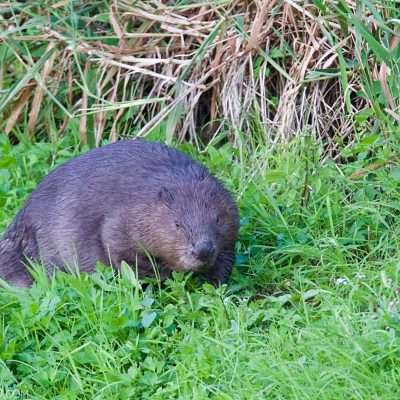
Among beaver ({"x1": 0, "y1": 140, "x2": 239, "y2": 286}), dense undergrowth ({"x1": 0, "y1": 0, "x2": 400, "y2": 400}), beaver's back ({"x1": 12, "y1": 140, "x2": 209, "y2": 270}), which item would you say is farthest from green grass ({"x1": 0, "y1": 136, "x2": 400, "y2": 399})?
beaver's back ({"x1": 12, "y1": 140, "x2": 209, "y2": 270})

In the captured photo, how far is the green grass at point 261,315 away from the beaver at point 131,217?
125mm

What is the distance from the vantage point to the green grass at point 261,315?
408 centimetres

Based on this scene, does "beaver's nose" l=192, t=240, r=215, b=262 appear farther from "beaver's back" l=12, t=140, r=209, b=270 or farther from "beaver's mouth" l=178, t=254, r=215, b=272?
"beaver's back" l=12, t=140, r=209, b=270

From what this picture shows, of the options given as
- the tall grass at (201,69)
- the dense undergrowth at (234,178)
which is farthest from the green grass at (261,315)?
the tall grass at (201,69)

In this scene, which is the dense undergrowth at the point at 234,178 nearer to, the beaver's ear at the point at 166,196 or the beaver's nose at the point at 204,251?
the beaver's nose at the point at 204,251

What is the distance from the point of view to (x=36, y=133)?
7.24 meters

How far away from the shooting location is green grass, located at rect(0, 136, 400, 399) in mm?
4080

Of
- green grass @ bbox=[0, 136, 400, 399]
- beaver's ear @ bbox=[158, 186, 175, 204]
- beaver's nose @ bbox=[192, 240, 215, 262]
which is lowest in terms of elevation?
green grass @ bbox=[0, 136, 400, 399]

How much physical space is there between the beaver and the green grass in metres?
0.13

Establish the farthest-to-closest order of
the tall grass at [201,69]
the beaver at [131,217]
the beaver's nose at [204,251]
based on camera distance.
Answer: the tall grass at [201,69] → the beaver at [131,217] → the beaver's nose at [204,251]

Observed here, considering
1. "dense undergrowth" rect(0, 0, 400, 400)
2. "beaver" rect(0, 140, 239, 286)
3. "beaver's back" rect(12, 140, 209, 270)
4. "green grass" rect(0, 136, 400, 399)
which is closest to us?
"green grass" rect(0, 136, 400, 399)

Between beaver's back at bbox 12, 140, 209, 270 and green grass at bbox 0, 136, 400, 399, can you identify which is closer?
green grass at bbox 0, 136, 400, 399

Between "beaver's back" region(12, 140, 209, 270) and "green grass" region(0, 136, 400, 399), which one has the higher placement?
"beaver's back" region(12, 140, 209, 270)

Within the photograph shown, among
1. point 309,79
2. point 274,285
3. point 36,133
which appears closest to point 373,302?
point 274,285
